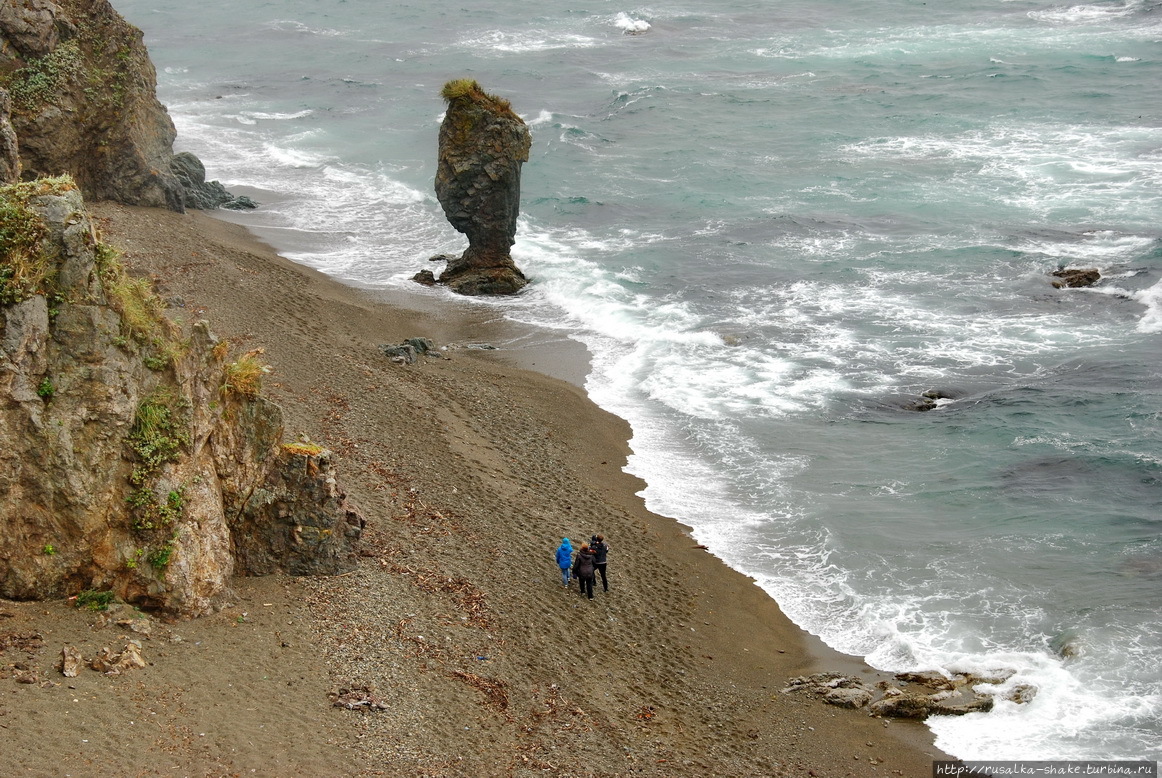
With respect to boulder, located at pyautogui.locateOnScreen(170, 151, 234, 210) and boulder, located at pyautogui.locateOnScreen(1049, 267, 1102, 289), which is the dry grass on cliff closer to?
boulder, located at pyautogui.locateOnScreen(170, 151, 234, 210)

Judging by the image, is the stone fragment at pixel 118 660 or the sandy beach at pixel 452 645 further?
the stone fragment at pixel 118 660

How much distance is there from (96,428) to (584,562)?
830 centimetres

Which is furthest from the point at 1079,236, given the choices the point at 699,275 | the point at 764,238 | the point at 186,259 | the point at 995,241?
the point at 186,259

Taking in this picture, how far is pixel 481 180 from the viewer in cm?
3484

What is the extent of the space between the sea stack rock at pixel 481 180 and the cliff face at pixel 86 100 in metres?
10.7

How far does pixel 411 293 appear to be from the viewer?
3503 centimetres

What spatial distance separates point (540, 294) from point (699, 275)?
6.10 meters

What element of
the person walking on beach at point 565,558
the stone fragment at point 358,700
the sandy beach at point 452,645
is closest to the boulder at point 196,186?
the sandy beach at point 452,645

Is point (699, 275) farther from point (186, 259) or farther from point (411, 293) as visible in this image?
point (186, 259)

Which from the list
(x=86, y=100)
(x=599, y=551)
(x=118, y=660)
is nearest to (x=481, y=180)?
(x=86, y=100)

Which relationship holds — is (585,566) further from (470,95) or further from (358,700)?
(470,95)

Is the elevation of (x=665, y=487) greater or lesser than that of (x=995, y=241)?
lesser

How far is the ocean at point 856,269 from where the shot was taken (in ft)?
65.1

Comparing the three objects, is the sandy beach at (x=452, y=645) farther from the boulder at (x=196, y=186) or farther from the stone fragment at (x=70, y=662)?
the boulder at (x=196, y=186)
